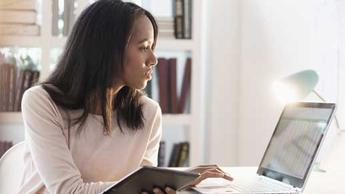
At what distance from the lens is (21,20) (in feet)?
7.52

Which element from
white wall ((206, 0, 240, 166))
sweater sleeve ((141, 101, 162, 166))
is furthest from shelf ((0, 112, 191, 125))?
sweater sleeve ((141, 101, 162, 166))

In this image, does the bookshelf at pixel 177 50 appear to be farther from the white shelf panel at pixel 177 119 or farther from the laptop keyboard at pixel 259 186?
the laptop keyboard at pixel 259 186

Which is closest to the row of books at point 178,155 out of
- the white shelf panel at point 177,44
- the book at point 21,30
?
the white shelf panel at point 177,44

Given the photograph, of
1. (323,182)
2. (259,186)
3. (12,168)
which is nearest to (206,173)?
(259,186)

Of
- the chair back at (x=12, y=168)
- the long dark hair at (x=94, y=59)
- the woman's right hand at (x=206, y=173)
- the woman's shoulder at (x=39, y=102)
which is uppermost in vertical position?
the long dark hair at (x=94, y=59)

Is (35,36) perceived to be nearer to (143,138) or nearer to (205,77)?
(205,77)

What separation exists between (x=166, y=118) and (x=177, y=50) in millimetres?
324

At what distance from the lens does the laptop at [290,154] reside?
1.23 meters

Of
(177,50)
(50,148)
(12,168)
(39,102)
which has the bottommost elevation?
(12,168)

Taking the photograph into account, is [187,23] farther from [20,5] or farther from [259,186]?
[259,186]

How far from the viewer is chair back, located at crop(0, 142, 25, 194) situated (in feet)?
4.87

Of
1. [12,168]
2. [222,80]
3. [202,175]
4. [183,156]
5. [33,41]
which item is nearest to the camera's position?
[202,175]

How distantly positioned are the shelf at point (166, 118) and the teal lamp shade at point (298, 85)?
2.52ft

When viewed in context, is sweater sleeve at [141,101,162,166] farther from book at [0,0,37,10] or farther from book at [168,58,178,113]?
book at [0,0,37,10]
